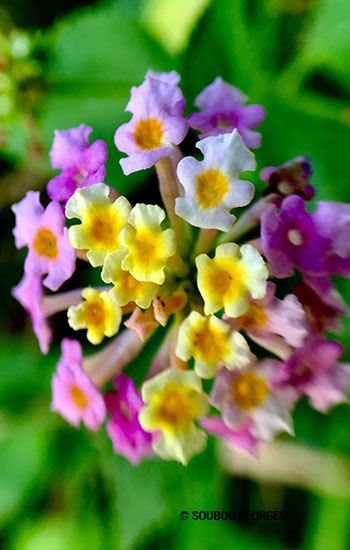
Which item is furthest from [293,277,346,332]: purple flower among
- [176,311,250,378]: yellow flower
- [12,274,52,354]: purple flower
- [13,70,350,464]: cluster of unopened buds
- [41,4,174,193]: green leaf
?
[41,4,174,193]: green leaf

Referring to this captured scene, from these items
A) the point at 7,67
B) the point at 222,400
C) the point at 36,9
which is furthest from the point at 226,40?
the point at 222,400

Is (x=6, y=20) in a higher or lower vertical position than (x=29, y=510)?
higher

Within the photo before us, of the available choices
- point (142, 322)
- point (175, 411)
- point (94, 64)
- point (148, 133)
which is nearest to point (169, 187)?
point (148, 133)

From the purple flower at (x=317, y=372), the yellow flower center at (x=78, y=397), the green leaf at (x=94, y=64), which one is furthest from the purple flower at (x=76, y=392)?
the green leaf at (x=94, y=64)

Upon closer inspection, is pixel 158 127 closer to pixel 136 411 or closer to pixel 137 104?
pixel 137 104

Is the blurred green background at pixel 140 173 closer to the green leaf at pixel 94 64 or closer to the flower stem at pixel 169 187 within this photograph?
the green leaf at pixel 94 64

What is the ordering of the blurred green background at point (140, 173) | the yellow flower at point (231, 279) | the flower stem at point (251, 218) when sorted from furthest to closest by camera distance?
the blurred green background at point (140, 173)
the flower stem at point (251, 218)
the yellow flower at point (231, 279)
